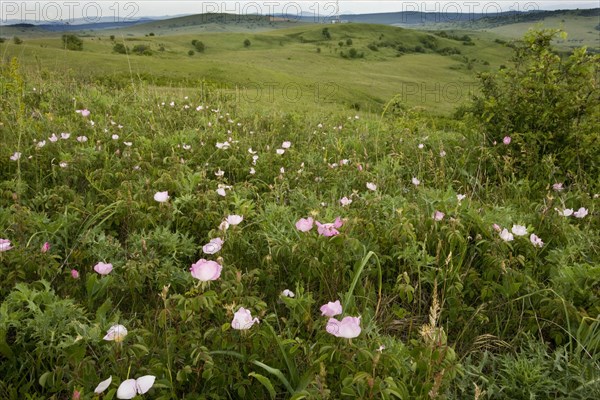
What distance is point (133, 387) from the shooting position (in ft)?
4.92

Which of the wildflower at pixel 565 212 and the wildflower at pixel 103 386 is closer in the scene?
the wildflower at pixel 103 386

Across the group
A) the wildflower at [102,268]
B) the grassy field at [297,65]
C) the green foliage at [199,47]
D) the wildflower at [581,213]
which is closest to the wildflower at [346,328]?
the wildflower at [102,268]

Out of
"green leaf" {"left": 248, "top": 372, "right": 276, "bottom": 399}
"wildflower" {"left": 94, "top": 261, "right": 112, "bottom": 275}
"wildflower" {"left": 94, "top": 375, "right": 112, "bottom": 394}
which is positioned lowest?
"green leaf" {"left": 248, "top": 372, "right": 276, "bottom": 399}

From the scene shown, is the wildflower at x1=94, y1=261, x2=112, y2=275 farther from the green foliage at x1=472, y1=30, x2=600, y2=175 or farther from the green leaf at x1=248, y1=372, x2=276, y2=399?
the green foliage at x1=472, y1=30, x2=600, y2=175

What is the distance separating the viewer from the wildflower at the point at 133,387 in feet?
4.84

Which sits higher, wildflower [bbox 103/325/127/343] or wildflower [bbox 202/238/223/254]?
wildflower [bbox 202/238/223/254]

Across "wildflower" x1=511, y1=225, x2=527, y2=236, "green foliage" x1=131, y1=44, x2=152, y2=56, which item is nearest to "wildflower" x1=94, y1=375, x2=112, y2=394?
"wildflower" x1=511, y1=225, x2=527, y2=236

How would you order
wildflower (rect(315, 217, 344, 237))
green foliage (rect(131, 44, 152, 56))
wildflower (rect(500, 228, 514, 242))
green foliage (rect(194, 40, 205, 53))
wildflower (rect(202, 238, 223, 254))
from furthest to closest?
green foliage (rect(194, 40, 205, 53)) < green foliage (rect(131, 44, 152, 56)) < wildflower (rect(500, 228, 514, 242)) < wildflower (rect(315, 217, 344, 237)) < wildflower (rect(202, 238, 223, 254))

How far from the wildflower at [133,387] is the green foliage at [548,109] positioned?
424 cm

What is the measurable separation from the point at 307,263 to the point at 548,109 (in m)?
3.78

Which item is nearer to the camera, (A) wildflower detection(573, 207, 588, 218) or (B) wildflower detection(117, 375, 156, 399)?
(B) wildflower detection(117, 375, 156, 399)

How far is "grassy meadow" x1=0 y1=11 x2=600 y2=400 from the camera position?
182 centimetres

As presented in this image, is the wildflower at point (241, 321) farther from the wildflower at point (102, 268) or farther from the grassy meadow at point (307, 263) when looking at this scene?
the wildflower at point (102, 268)

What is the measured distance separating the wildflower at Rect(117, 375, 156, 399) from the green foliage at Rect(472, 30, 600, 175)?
424 cm
